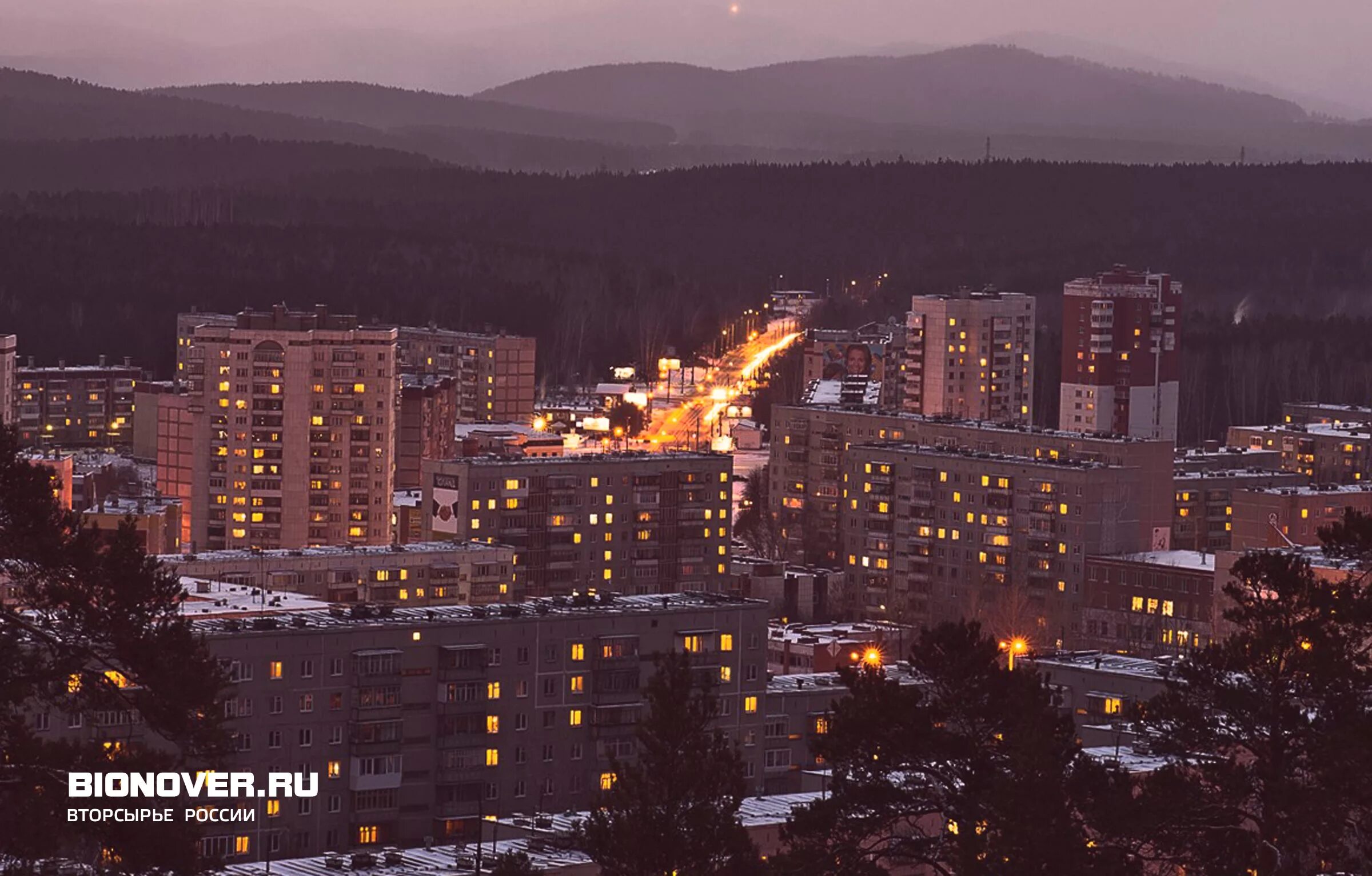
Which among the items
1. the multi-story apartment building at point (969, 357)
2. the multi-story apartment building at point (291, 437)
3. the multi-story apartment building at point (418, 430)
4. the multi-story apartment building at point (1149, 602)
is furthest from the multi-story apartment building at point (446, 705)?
the multi-story apartment building at point (969, 357)

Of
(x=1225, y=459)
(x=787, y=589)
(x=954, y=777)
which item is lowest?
(x=787, y=589)

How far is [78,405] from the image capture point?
70.9m

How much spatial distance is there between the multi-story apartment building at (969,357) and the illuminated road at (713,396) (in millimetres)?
4921

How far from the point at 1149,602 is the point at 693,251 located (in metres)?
88.1

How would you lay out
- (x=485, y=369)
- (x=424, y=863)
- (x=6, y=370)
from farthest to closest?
(x=485, y=369) → (x=6, y=370) → (x=424, y=863)

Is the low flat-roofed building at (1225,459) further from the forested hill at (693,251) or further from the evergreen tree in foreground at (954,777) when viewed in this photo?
the evergreen tree in foreground at (954,777)

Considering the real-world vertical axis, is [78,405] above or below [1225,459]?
below

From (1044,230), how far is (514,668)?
10104 centimetres

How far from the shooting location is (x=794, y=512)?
4956 cm

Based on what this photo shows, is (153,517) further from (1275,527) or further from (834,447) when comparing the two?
(1275,527)

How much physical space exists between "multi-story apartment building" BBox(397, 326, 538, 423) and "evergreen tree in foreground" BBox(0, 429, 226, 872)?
5997 centimetres

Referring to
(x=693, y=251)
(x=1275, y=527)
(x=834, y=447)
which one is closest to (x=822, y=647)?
(x=1275, y=527)

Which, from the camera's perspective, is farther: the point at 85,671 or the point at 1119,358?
the point at 1119,358

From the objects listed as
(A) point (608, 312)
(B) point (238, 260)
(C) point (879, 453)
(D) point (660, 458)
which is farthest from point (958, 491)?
(B) point (238, 260)
